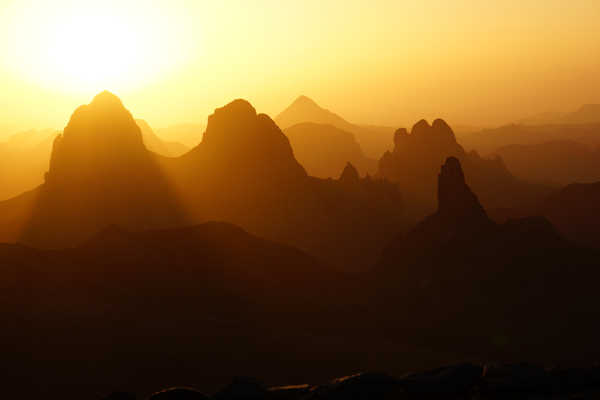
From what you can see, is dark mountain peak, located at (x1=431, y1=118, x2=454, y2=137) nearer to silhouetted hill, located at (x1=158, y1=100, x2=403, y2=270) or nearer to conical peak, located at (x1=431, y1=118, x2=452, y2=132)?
conical peak, located at (x1=431, y1=118, x2=452, y2=132)

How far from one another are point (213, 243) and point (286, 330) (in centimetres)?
2301

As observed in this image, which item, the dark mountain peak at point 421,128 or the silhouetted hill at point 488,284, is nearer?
the silhouetted hill at point 488,284

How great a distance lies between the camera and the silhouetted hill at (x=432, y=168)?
166 metres

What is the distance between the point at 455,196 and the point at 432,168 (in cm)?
9559

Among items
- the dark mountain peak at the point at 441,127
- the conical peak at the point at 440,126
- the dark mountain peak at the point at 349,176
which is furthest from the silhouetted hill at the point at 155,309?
the conical peak at the point at 440,126

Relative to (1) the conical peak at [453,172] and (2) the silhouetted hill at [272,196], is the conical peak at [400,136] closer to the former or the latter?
(2) the silhouetted hill at [272,196]

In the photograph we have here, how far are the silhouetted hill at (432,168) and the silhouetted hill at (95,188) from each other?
7153 centimetres

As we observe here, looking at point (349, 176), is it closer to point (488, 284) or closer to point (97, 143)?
point (97, 143)

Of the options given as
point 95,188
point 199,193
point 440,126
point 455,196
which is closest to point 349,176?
point 199,193

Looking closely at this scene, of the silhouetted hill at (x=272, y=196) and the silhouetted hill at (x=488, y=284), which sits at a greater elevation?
the silhouetted hill at (x=272, y=196)

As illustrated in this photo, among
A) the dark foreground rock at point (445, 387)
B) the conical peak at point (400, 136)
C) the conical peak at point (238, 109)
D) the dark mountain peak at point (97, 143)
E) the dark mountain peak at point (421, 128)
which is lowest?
the dark foreground rock at point (445, 387)

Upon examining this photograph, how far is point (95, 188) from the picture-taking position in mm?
112500

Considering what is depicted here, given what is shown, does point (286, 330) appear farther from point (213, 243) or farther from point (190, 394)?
point (190, 394)

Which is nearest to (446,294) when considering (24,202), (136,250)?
(136,250)
